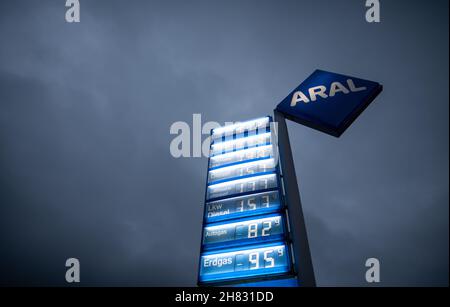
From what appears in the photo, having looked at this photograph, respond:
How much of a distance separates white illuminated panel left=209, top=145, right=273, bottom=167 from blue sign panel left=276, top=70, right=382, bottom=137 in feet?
6.32

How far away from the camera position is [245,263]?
25.4 feet

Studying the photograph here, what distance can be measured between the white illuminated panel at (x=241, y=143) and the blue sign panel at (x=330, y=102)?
1.42 m

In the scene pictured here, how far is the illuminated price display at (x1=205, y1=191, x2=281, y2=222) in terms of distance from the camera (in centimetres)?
891

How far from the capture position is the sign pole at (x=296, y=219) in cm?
730

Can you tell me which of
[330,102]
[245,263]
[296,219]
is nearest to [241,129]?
[330,102]

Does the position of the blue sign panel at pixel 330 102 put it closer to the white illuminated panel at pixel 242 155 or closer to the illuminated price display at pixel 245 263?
the white illuminated panel at pixel 242 155

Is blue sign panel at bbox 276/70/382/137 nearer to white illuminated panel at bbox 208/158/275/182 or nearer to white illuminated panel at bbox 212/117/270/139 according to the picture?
white illuminated panel at bbox 212/117/270/139

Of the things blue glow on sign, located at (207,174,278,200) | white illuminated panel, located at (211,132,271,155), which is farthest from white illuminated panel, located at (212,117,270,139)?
blue glow on sign, located at (207,174,278,200)

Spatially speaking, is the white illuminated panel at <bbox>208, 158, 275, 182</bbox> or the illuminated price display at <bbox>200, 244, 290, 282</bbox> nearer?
the illuminated price display at <bbox>200, 244, 290, 282</bbox>

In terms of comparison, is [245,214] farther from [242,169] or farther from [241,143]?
[241,143]

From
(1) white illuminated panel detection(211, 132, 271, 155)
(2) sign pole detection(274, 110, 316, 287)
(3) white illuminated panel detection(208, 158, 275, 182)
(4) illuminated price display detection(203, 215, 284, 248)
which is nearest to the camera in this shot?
(2) sign pole detection(274, 110, 316, 287)

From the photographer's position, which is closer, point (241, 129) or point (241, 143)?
point (241, 143)

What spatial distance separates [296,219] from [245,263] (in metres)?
1.98
